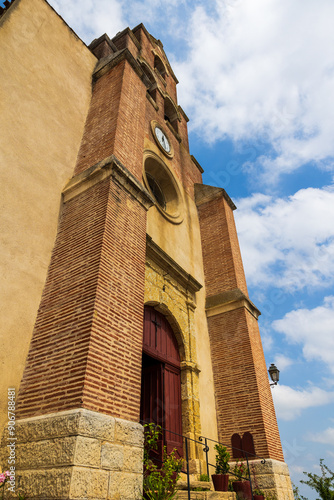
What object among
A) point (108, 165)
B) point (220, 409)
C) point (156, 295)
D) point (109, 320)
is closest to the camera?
point (109, 320)

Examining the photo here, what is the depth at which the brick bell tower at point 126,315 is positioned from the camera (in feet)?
12.4

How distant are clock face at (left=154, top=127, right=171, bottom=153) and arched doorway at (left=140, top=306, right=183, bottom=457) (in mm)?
6131

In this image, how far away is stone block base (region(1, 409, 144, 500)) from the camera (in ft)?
11.0

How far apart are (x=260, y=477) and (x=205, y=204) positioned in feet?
28.3

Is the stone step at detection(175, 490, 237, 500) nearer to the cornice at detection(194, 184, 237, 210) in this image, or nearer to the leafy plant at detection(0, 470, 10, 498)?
the leafy plant at detection(0, 470, 10, 498)

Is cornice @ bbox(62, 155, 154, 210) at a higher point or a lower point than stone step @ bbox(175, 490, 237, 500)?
higher

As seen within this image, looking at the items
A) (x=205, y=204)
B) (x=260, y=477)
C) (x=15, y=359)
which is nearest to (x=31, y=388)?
(x=15, y=359)

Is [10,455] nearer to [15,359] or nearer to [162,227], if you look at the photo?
[15,359]

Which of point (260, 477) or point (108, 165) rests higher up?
point (108, 165)

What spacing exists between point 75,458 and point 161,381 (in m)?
4.33

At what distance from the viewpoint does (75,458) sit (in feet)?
11.0

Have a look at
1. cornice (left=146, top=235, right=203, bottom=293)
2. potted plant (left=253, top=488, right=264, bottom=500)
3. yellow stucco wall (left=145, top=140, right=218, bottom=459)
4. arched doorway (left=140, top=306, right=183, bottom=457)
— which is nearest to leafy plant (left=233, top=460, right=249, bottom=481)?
potted plant (left=253, top=488, right=264, bottom=500)

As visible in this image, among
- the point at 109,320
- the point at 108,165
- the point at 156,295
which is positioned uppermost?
the point at 108,165

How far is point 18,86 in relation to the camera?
6379mm
